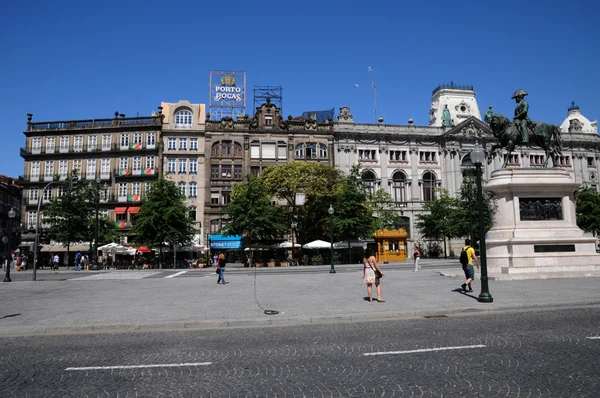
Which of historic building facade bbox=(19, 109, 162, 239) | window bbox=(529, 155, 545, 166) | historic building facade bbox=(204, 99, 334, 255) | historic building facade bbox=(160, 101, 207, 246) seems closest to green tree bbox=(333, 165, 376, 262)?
historic building facade bbox=(204, 99, 334, 255)

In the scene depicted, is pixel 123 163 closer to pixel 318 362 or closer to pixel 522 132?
pixel 522 132

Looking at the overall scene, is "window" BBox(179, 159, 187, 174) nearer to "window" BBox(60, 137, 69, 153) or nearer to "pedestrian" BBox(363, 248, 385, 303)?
"window" BBox(60, 137, 69, 153)

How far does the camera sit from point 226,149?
181 ft

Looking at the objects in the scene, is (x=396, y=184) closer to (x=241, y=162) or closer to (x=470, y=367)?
(x=241, y=162)

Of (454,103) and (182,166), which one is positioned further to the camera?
(454,103)

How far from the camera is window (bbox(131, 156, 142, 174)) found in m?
53.8

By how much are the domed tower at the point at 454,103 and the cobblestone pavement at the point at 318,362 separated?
6471 cm

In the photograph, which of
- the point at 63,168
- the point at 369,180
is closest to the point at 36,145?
the point at 63,168

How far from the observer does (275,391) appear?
5.21 meters

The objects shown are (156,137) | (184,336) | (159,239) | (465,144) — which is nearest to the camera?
(184,336)

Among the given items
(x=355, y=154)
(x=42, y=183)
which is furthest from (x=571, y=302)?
(x=42, y=183)

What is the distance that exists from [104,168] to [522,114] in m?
48.4

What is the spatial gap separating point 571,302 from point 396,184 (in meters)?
46.3

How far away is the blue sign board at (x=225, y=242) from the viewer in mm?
49406
